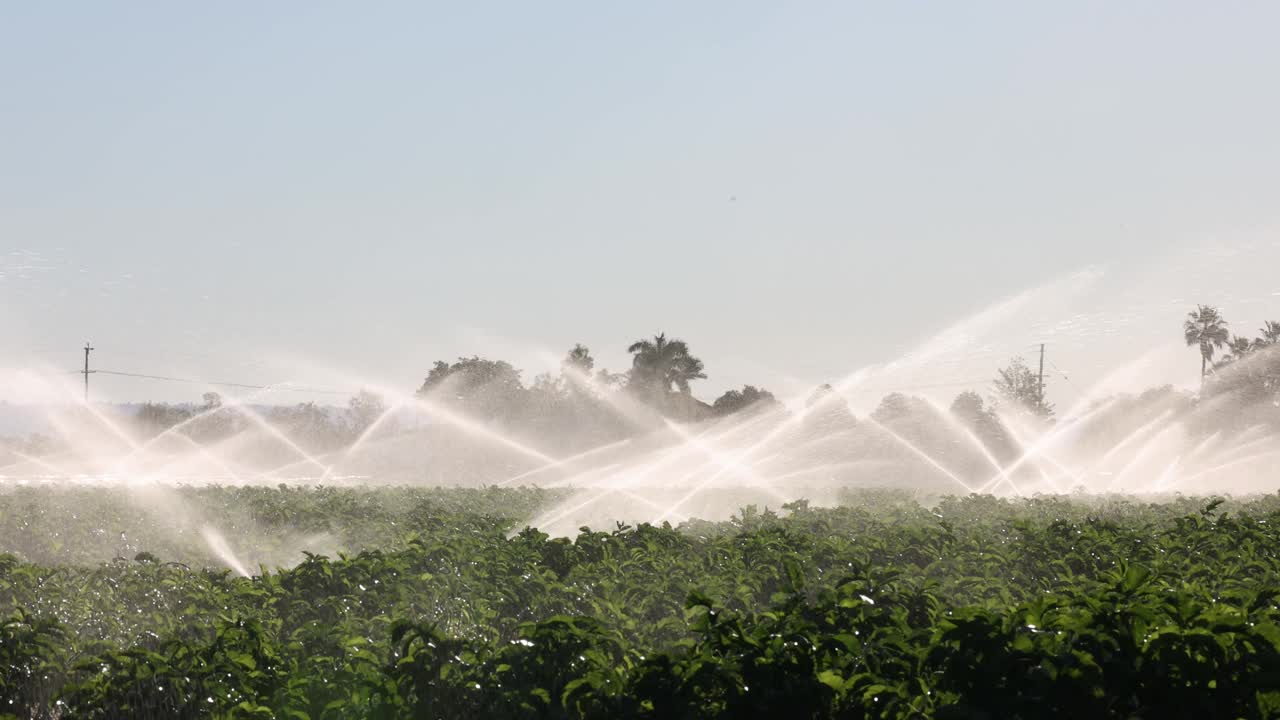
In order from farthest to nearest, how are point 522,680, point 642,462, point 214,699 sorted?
1. point 642,462
2. point 214,699
3. point 522,680

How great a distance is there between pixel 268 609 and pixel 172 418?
83038 mm

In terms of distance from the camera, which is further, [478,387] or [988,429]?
[478,387]

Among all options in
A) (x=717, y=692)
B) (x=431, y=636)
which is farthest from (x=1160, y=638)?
(x=431, y=636)

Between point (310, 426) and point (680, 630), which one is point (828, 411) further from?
point (310, 426)

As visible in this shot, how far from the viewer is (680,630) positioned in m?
6.11

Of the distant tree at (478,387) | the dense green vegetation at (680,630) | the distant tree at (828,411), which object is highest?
the distant tree at (478,387)

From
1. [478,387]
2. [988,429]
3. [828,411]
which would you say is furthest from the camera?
[478,387]

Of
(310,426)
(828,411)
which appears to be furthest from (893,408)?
(310,426)

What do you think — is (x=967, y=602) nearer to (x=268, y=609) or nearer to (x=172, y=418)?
(x=268, y=609)

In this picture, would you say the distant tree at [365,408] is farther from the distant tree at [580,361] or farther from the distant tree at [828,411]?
the distant tree at [828,411]

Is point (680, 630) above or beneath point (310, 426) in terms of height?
beneath

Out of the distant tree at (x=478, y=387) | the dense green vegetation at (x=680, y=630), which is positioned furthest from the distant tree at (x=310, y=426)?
the dense green vegetation at (x=680, y=630)

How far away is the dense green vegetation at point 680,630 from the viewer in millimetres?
4352

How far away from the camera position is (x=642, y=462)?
42.7 metres
